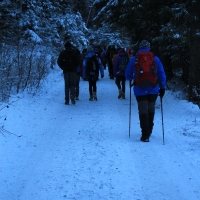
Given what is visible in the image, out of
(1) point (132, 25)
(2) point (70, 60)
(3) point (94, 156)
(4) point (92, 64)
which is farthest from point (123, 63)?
(3) point (94, 156)

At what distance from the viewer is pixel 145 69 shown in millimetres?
7285

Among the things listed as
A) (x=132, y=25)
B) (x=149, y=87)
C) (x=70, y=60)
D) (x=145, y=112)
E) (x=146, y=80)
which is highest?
(x=132, y=25)

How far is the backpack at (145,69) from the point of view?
7.28 m

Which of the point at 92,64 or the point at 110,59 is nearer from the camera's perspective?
the point at 92,64

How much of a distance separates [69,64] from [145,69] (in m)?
5.04

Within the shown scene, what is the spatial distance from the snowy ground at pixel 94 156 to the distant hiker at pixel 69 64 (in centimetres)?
136

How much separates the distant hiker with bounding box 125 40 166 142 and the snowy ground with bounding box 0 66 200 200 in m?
0.53

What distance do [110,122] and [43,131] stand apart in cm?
191

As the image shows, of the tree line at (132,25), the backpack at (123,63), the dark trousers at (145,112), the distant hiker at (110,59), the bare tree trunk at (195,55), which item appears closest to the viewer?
the dark trousers at (145,112)

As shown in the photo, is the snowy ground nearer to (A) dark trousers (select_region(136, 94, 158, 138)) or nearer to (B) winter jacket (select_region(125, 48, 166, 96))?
(A) dark trousers (select_region(136, 94, 158, 138))

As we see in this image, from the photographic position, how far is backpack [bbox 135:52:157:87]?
7.28 metres

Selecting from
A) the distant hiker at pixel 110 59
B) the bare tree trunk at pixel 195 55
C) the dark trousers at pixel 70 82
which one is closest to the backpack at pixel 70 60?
the dark trousers at pixel 70 82

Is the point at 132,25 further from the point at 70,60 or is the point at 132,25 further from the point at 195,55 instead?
the point at 195,55

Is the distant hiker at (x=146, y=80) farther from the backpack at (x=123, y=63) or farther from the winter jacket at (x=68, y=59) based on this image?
the backpack at (x=123, y=63)
